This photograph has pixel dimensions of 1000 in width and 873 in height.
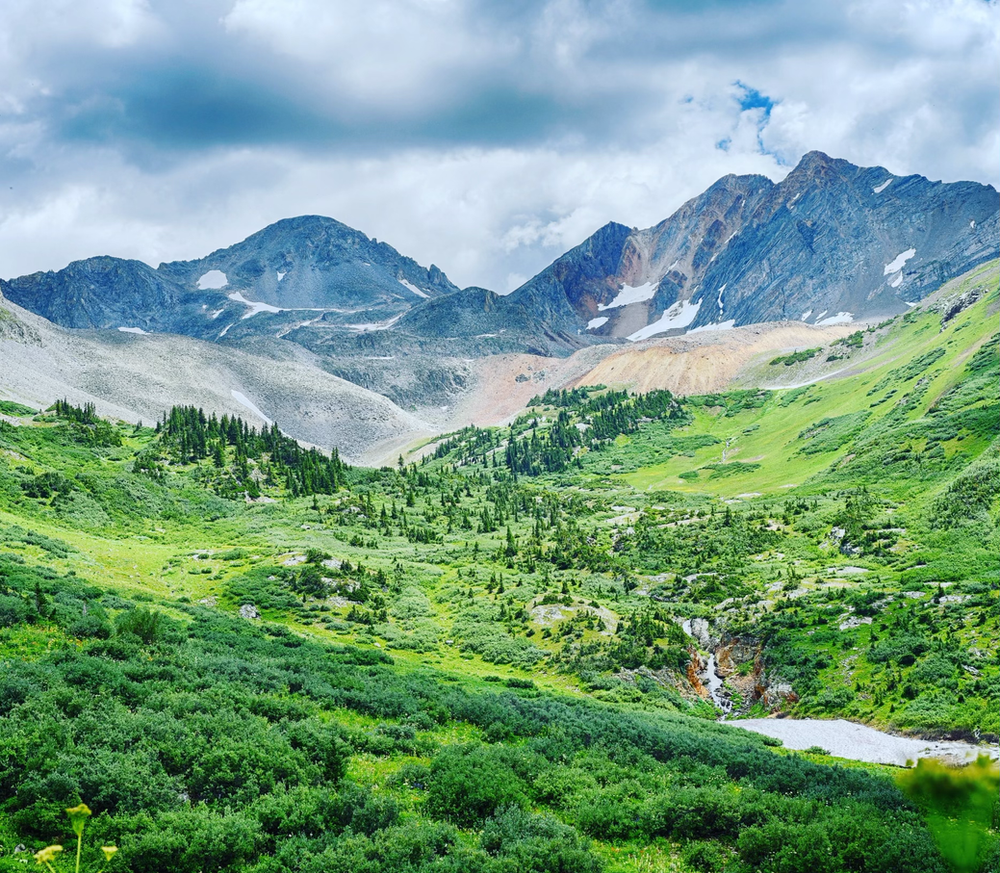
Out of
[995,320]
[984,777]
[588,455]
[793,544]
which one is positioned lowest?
[984,777]

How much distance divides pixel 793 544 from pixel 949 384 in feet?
177

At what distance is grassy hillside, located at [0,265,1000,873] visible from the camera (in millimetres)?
13555

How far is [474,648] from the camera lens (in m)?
43.7

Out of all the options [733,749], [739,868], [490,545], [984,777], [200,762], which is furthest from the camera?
[490,545]

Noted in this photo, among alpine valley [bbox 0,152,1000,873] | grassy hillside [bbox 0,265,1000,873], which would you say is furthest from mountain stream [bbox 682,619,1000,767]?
grassy hillside [bbox 0,265,1000,873]

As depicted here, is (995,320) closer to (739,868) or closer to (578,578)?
(578,578)

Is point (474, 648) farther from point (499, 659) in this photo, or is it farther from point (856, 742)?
point (856, 742)

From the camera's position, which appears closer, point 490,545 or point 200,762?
point 200,762

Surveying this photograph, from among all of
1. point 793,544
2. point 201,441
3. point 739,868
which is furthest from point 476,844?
point 201,441

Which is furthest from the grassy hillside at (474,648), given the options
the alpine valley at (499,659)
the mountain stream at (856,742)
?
the mountain stream at (856,742)

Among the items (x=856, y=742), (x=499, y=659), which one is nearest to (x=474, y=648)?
(x=499, y=659)

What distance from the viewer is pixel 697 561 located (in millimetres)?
60188

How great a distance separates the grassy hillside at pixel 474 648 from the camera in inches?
534

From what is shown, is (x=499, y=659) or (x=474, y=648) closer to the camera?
(x=499, y=659)
